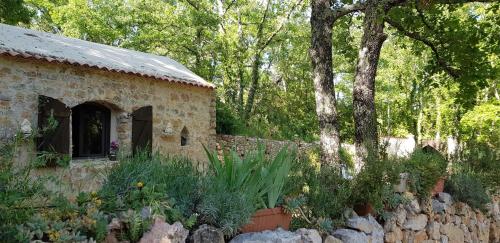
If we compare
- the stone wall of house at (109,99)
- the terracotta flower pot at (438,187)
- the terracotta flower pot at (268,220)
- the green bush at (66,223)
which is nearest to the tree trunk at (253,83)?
the stone wall of house at (109,99)

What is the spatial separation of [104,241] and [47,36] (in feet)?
26.8

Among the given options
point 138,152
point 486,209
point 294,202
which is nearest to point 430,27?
point 486,209

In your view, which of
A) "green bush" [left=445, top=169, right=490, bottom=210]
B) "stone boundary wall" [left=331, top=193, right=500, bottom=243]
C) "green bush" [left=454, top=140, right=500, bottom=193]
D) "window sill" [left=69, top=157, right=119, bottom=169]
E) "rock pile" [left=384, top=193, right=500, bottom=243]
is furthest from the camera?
"window sill" [left=69, top=157, right=119, bottom=169]

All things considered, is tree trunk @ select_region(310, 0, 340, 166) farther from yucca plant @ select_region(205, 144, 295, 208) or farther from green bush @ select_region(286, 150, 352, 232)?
yucca plant @ select_region(205, 144, 295, 208)

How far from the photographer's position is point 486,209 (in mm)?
6434

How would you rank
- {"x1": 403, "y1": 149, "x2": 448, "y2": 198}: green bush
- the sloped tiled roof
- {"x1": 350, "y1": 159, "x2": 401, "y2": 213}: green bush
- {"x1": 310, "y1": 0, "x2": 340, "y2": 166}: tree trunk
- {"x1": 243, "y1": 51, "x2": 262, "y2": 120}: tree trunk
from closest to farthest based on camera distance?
{"x1": 350, "y1": 159, "x2": 401, "y2": 213}: green bush, {"x1": 403, "y1": 149, "x2": 448, "y2": 198}: green bush, {"x1": 310, "y1": 0, "x2": 340, "y2": 166}: tree trunk, the sloped tiled roof, {"x1": 243, "y1": 51, "x2": 262, "y2": 120}: tree trunk

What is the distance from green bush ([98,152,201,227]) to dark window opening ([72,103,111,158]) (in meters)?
6.46

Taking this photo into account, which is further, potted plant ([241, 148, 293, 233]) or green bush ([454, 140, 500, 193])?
green bush ([454, 140, 500, 193])

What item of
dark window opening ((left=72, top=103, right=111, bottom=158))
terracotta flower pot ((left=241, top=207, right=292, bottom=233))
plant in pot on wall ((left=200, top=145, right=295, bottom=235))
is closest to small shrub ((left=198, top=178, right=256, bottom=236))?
plant in pot on wall ((left=200, top=145, right=295, bottom=235))

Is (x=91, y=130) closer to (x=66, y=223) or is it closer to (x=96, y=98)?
(x=96, y=98)

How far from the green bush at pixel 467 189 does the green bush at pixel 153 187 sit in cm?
429

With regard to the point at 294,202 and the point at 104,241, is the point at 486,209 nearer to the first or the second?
the point at 294,202

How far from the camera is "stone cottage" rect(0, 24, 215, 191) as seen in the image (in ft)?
23.8

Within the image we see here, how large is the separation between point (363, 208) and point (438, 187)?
200cm
